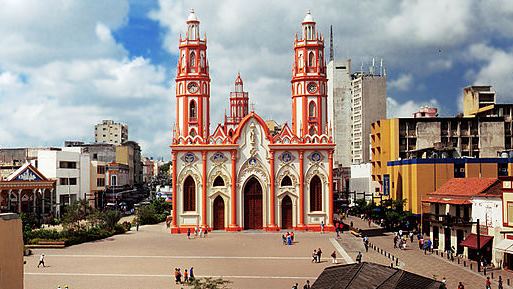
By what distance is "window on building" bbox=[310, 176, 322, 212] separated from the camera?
6556 cm

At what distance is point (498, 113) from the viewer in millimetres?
90438

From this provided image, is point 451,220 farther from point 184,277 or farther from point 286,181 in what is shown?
point 286,181

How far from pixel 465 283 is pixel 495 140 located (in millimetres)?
57065

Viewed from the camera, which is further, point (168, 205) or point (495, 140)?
point (168, 205)

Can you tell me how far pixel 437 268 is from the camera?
4047 centimetres

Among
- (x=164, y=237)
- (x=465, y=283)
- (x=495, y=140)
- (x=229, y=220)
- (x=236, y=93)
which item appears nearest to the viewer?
(x=465, y=283)

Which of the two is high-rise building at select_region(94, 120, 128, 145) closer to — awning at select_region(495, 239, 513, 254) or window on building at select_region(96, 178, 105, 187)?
window on building at select_region(96, 178, 105, 187)

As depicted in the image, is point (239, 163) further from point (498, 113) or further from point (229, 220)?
point (498, 113)

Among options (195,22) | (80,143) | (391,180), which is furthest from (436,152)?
(80,143)

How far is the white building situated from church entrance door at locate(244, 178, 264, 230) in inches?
1178

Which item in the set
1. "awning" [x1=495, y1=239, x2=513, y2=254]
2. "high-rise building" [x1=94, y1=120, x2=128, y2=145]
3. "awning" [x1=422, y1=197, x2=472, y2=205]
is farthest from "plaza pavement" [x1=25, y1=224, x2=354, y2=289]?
"high-rise building" [x1=94, y1=120, x2=128, y2=145]

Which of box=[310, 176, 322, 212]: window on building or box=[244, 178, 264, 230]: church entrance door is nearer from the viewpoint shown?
box=[310, 176, 322, 212]: window on building

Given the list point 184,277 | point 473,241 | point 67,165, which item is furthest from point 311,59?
point 67,165

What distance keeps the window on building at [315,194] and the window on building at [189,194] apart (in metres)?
12.6
